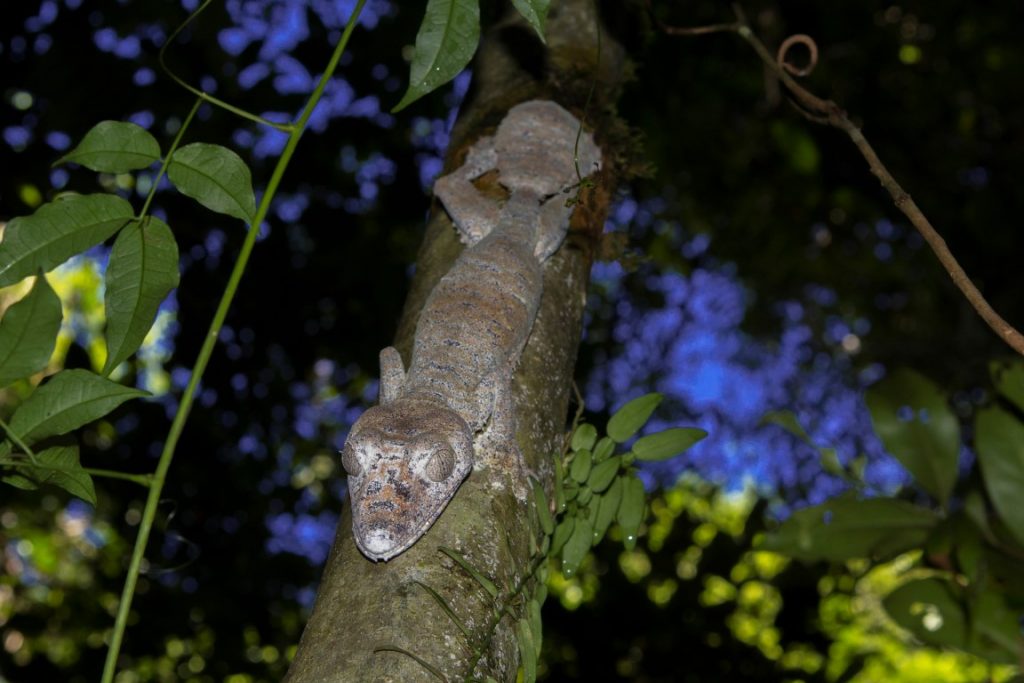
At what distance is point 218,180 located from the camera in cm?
211

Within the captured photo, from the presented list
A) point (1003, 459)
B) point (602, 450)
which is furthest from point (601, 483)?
point (1003, 459)

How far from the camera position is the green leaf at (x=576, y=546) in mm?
2650

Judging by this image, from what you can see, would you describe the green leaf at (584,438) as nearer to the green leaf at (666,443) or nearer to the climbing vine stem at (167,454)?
the green leaf at (666,443)

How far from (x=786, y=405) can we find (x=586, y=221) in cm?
961

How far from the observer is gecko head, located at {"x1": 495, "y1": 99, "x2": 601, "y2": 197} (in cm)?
355

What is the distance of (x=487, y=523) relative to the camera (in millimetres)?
2316

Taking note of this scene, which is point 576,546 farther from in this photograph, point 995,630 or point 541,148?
point 995,630

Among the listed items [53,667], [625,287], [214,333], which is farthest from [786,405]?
[214,333]

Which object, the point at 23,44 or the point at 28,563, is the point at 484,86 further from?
the point at 28,563

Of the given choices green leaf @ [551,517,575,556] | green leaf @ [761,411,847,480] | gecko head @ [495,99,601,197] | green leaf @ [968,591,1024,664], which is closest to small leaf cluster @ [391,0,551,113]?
green leaf @ [551,517,575,556]

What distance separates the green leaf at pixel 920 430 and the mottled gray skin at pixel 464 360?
5.38 ft

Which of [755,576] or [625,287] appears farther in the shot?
[625,287]

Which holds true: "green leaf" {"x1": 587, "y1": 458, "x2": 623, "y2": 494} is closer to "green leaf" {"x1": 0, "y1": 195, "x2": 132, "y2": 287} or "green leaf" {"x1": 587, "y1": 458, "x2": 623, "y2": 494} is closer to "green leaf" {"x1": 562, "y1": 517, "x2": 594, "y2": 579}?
"green leaf" {"x1": 562, "y1": 517, "x2": 594, "y2": 579}

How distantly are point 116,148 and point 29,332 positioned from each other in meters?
0.52
